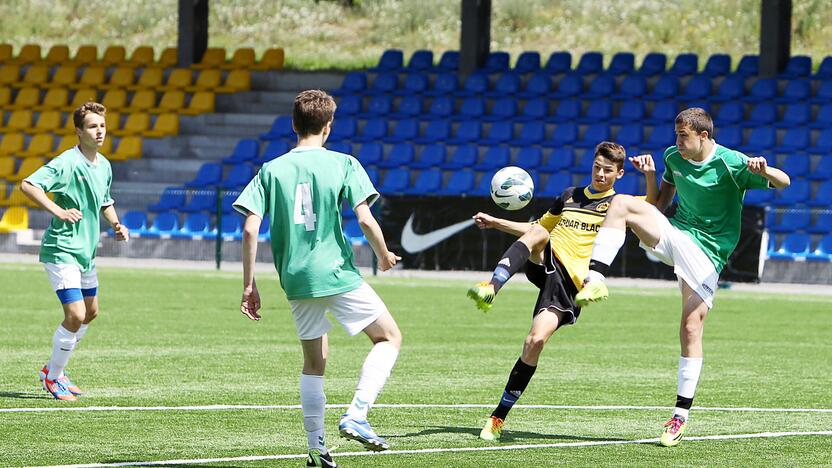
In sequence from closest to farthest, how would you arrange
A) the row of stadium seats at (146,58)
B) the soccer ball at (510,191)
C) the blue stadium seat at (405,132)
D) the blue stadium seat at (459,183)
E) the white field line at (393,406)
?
1. the soccer ball at (510,191)
2. the white field line at (393,406)
3. the blue stadium seat at (459,183)
4. the blue stadium seat at (405,132)
5. the row of stadium seats at (146,58)

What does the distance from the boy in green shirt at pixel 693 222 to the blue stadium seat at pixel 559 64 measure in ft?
74.7

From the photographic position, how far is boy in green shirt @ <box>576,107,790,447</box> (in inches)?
328

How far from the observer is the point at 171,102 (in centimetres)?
3344

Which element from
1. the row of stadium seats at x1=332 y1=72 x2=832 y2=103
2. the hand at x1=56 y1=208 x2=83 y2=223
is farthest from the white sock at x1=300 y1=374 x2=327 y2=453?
the row of stadium seats at x1=332 y1=72 x2=832 y2=103

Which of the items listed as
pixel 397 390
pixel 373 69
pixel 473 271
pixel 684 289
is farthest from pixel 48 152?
pixel 684 289

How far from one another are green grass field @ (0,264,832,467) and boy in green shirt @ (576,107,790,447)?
0.54 metres

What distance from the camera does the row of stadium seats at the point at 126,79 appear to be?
33.8 m

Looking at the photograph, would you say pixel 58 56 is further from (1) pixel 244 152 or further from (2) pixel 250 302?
(2) pixel 250 302

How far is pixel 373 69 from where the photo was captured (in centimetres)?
3319

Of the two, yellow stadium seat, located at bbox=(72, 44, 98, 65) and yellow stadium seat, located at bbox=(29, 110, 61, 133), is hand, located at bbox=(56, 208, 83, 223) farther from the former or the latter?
yellow stadium seat, located at bbox=(72, 44, 98, 65)

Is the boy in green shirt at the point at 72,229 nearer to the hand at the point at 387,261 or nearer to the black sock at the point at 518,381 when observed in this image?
the black sock at the point at 518,381

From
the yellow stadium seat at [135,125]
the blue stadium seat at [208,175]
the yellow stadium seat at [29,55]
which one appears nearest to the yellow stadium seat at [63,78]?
the yellow stadium seat at [29,55]

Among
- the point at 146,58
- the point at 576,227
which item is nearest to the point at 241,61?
the point at 146,58

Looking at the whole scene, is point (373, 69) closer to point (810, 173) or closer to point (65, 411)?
point (810, 173)
